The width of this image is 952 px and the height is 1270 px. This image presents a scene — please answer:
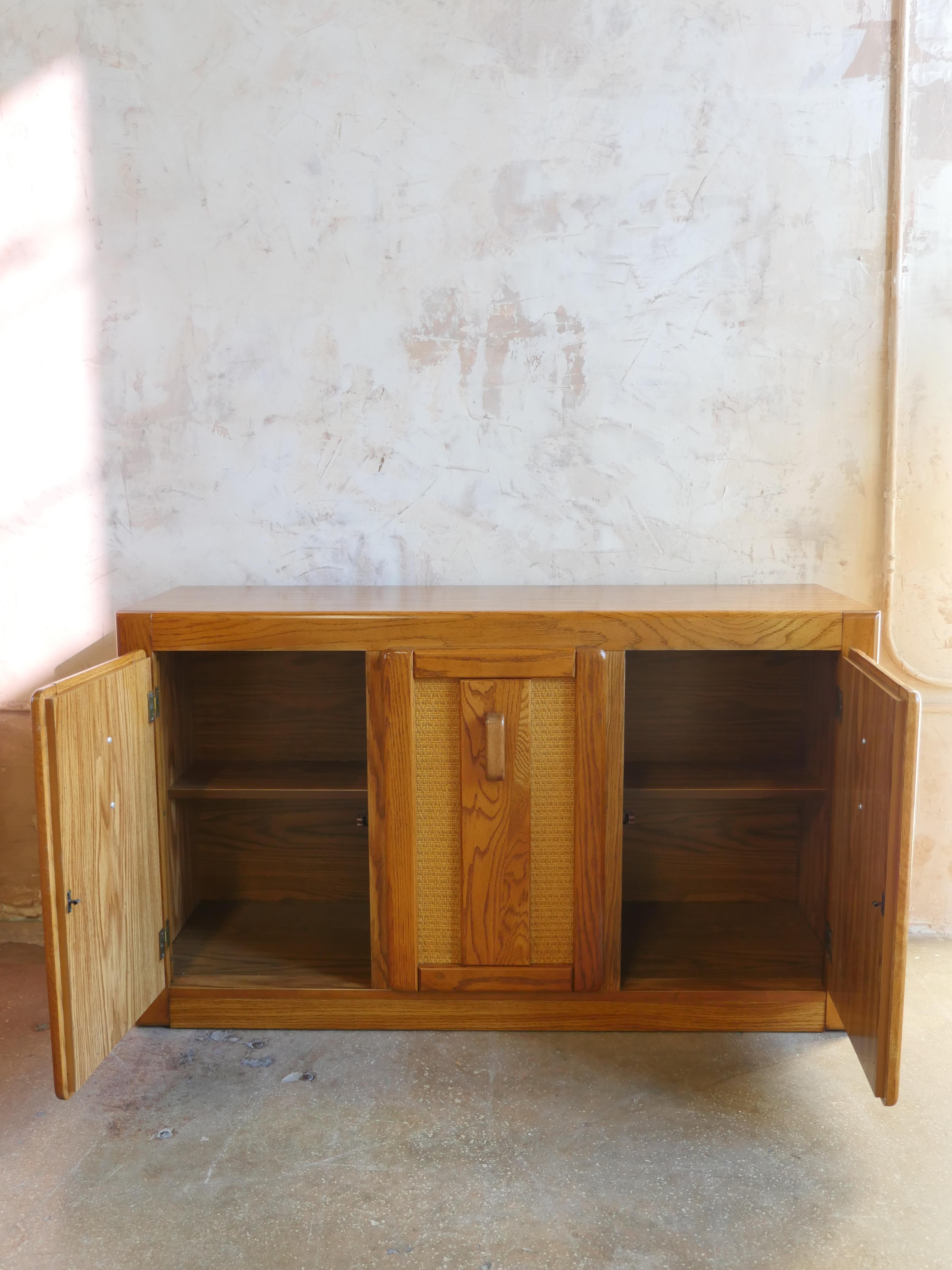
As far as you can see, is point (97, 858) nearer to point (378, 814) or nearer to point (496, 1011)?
point (378, 814)

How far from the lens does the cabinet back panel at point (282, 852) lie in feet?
8.77

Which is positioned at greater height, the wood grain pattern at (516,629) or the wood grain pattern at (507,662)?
the wood grain pattern at (516,629)

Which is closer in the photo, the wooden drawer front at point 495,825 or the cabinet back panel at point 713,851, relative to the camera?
the wooden drawer front at point 495,825

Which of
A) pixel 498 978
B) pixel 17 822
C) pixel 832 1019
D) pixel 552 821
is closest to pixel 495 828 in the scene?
pixel 552 821

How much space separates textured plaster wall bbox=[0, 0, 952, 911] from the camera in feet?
8.21

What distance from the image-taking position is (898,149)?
2475 mm

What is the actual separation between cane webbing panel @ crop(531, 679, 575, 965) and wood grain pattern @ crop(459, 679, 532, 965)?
0.05ft

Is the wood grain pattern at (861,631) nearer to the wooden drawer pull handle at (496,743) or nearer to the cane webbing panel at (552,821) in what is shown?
the cane webbing panel at (552,821)

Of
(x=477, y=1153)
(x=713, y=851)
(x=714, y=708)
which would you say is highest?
(x=714, y=708)

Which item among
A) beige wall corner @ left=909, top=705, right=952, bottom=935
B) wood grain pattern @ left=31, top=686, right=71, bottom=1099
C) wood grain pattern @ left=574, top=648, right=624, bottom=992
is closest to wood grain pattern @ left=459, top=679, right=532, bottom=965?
wood grain pattern @ left=574, top=648, right=624, bottom=992

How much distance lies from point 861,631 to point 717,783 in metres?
0.49

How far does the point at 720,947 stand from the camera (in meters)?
2.40

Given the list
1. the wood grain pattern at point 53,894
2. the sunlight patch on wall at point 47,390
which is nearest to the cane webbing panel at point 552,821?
the wood grain pattern at point 53,894

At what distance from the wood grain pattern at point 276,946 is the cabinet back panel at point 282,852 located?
38 millimetres
